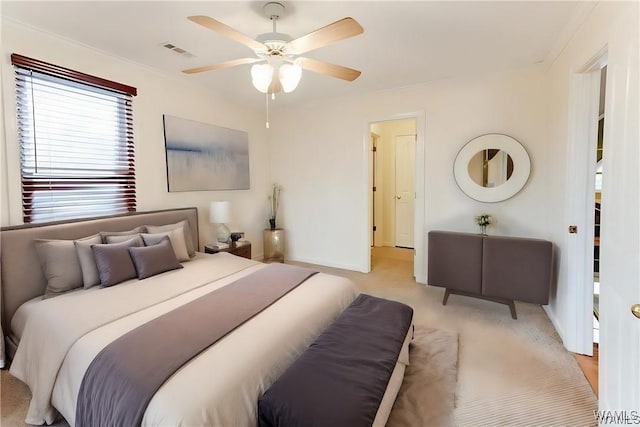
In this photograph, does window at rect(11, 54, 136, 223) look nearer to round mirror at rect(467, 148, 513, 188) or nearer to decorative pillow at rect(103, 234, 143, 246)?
decorative pillow at rect(103, 234, 143, 246)

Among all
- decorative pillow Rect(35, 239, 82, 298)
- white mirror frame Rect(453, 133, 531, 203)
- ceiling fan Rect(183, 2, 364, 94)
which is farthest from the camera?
white mirror frame Rect(453, 133, 531, 203)

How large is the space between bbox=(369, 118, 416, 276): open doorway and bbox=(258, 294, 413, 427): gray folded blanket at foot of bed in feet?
13.1

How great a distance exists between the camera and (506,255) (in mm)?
2896

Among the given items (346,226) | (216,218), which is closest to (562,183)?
Answer: (346,226)

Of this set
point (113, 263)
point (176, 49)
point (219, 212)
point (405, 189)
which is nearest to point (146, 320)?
point (113, 263)

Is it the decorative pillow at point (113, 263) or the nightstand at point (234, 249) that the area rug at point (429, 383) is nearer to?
the decorative pillow at point (113, 263)

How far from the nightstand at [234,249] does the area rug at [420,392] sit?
6.21 ft

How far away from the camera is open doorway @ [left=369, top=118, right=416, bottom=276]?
584 cm

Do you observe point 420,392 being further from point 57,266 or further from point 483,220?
point 57,266

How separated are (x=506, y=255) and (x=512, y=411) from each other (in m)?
1.53

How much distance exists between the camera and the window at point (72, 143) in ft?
7.80

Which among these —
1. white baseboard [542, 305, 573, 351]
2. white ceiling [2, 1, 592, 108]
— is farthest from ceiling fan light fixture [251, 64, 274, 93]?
white baseboard [542, 305, 573, 351]

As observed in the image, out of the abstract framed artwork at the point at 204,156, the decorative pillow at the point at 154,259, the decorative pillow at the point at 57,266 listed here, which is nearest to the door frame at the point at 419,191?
the abstract framed artwork at the point at 204,156

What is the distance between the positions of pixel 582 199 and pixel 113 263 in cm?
365
